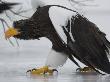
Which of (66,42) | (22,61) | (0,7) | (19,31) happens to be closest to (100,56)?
(66,42)

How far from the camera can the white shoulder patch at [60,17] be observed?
145 centimetres

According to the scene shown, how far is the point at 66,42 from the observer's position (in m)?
1.45

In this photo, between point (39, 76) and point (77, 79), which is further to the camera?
point (39, 76)

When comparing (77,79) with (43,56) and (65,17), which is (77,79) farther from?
(43,56)

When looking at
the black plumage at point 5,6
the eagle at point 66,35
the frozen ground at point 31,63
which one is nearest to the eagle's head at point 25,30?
the eagle at point 66,35

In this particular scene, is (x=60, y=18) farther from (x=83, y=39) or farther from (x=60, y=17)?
(x=83, y=39)

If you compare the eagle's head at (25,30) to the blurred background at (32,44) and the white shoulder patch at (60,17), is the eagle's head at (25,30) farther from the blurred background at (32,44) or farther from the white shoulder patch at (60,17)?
the blurred background at (32,44)

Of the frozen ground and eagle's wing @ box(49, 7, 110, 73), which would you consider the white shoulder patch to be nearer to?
eagle's wing @ box(49, 7, 110, 73)

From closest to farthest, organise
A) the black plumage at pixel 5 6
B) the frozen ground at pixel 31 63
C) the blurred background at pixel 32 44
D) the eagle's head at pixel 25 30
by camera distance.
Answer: the frozen ground at pixel 31 63 < the eagle's head at pixel 25 30 < the blurred background at pixel 32 44 < the black plumage at pixel 5 6

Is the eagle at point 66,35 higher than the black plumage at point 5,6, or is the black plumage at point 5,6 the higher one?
the black plumage at point 5,6

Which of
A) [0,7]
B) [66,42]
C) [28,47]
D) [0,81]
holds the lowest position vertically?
[0,81]

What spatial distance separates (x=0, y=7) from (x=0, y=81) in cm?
78

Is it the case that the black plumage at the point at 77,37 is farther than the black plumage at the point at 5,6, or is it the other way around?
the black plumage at the point at 5,6

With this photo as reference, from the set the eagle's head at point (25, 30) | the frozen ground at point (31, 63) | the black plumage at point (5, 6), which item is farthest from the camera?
the black plumage at point (5, 6)
